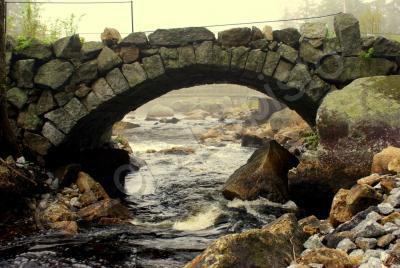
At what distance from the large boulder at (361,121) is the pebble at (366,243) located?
315 centimetres

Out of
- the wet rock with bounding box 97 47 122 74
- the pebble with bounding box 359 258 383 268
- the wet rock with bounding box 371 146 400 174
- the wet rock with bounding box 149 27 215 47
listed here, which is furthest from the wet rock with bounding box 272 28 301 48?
the pebble with bounding box 359 258 383 268

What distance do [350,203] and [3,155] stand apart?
688cm

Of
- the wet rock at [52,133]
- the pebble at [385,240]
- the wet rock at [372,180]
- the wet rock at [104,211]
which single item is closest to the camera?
the pebble at [385,240]

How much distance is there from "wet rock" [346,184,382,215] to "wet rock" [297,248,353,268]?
49.6 inches

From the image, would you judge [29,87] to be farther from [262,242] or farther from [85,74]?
[262,242]

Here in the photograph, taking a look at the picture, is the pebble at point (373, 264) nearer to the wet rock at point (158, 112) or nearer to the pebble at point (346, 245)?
the pebble at point (346, 245)

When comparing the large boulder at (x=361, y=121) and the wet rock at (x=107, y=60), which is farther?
the wet rock at (x=107, y=60)

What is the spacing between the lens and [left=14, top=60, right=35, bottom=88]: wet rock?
29.7ft

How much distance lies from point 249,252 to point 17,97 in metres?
7.30

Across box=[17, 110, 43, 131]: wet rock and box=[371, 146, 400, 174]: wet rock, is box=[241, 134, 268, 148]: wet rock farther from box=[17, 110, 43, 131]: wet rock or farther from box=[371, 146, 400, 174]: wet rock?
box=[371, 146, 400, 174]: wet rock

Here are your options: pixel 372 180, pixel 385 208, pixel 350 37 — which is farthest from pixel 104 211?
pixel 350 37

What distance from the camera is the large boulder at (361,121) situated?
6.72 meters

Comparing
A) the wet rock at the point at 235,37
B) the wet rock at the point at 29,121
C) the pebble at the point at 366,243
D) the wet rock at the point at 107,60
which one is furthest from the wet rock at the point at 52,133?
the pebble at the point at 366,243

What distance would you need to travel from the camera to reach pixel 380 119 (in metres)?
6.86
